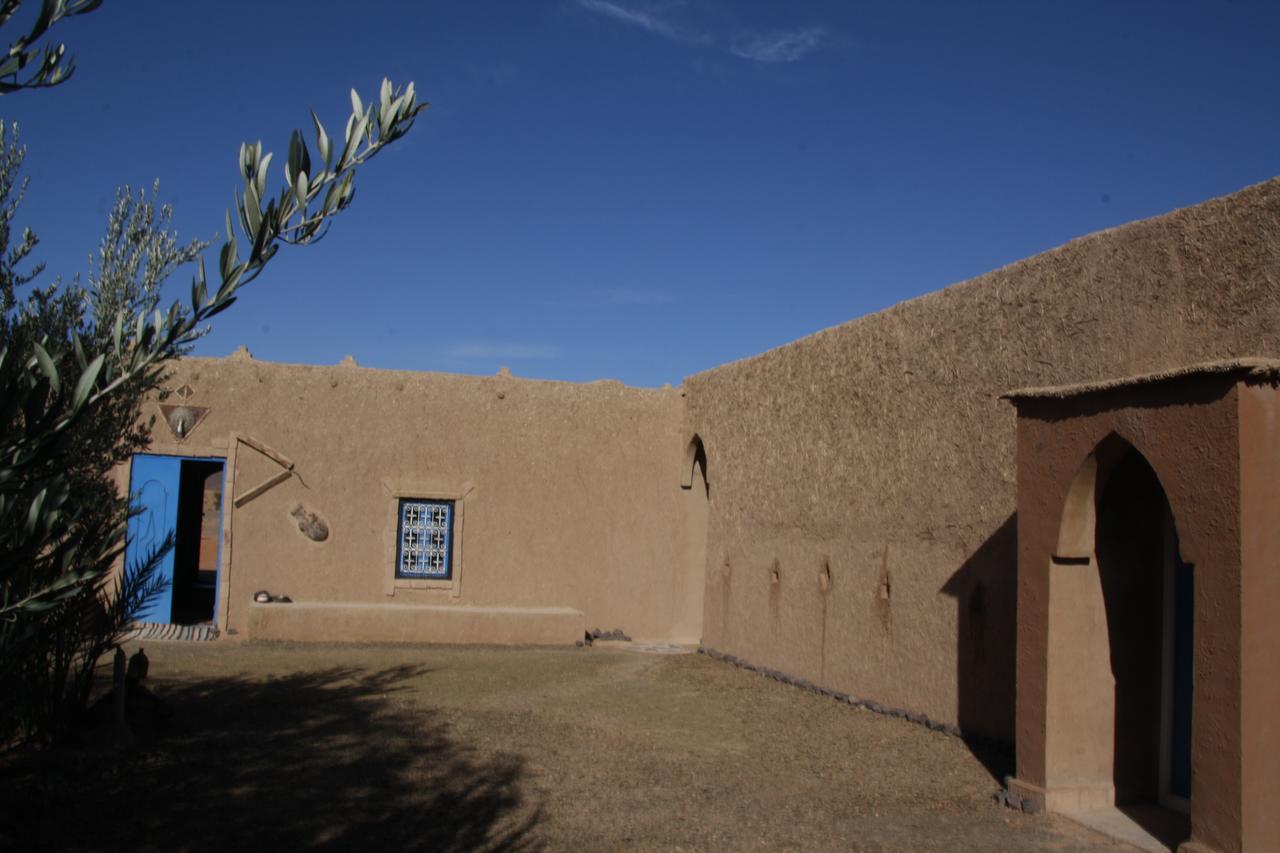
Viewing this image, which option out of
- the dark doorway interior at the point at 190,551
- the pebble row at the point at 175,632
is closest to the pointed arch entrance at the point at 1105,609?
the pebble row at the point at 175,632

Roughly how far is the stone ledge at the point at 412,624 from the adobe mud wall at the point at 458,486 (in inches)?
1.4

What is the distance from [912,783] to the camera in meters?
7.20

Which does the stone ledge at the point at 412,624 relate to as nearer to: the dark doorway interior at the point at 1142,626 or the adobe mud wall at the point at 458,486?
the adobe mud wall at the point at 458,486

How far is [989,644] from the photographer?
8.24m

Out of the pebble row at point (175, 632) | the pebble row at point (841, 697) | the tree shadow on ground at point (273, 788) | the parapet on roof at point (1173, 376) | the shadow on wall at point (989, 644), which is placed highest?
the parapet on roof at point (1173, 376)

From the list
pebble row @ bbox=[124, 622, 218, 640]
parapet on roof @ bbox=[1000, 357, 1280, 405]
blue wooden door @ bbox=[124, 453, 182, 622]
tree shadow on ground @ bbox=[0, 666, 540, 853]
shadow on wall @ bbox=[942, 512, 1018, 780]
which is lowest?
tree shadow on ground @ bbox=[0, 666, 540, 853]

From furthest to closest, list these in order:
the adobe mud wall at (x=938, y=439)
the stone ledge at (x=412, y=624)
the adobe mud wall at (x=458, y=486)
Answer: the adobe mud wall at (x=458, y=486)
the stone ledge at (x=412, y=624)
the adobe mud wall at (x=938, y=439)

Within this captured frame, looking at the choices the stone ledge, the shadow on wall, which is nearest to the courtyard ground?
the shadow on wall

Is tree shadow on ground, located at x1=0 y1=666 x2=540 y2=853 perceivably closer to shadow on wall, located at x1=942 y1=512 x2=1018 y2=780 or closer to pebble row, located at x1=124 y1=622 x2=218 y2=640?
shadow on wall, located at x1=942 y1=512 x2=1018 y2=780

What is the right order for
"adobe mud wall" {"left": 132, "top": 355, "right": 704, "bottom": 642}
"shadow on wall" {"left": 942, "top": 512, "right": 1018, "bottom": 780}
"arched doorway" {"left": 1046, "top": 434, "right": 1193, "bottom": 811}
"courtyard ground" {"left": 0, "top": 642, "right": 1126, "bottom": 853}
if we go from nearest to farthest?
"courtyard ground" {"left": 0, "top": 642, "right": 1126, "bottom": 853} < "arched doorway" {"left": 1046, "top": 434, "right": 1193, "bottom": 811} < "shadow on wall" {"left": 942, "top": 512, "right": 1018, "bottom": 780} < "adobe mud wall" {"left": 132, "top": 355, "right": 704, "bottom": 642}

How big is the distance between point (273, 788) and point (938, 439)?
18.8 ft

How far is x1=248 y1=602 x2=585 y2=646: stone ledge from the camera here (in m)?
13.2

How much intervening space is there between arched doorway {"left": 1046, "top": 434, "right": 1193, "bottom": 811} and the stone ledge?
8443 millimetres

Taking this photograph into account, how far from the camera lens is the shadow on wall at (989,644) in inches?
314
